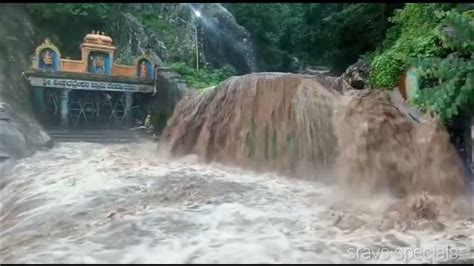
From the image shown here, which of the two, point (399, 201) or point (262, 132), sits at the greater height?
point (262, 132)

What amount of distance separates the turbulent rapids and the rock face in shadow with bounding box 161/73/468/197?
0.05ft

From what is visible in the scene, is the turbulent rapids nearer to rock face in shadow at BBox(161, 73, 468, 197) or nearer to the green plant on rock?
rock face in shadow at BBox(161, 73, 468, 197)

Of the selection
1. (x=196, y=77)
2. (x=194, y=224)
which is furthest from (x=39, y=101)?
(x=194, y=224)

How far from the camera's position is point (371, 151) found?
496cm

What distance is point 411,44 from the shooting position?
264 inches

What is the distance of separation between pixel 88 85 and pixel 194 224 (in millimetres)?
9448

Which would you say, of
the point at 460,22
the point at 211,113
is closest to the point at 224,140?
the point at 211,113

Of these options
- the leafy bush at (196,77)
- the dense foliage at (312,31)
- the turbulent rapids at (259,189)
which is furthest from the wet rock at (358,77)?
the leafy bush at (196,77)

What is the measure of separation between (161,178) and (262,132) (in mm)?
1789

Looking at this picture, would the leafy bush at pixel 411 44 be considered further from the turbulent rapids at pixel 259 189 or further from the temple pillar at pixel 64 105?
the temple pillar at pixel 64 105

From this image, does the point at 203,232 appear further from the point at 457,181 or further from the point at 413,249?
the point at 457,181

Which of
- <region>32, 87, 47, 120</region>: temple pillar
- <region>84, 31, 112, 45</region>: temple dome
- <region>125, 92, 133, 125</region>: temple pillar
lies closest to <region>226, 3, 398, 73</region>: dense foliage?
<region>125, 92, 133, 125</region>: temple pillar

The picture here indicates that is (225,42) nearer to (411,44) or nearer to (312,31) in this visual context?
(312,31)

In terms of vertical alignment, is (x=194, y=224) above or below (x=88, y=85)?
below
